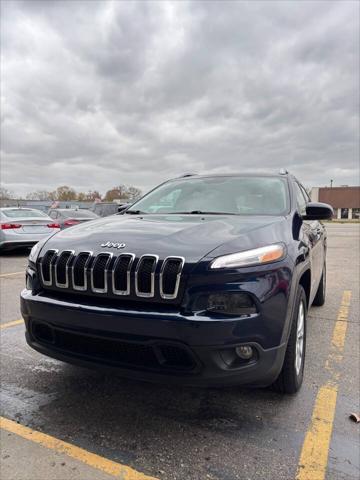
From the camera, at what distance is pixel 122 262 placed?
220 centimetres

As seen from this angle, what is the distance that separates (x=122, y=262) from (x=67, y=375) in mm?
1430

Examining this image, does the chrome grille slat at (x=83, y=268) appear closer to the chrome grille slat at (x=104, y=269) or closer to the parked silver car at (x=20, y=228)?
the chrome grille slat at (x=104, y=269)

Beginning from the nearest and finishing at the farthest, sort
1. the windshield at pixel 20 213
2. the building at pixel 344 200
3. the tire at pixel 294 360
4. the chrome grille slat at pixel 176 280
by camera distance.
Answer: the chrome grille slat at pixel 176 280 → the tire at pixel 294 360 → the windshield at pixel 20 213 → the building at pixel 344 200

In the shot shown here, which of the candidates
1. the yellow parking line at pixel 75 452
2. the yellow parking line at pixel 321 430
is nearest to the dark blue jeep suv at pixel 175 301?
the yellow parking line at pixel 321 430

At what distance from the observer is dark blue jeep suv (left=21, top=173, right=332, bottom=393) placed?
2049 millimetres

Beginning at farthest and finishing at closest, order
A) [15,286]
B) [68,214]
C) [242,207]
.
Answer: [68,214] → [15,286] → [242,207]

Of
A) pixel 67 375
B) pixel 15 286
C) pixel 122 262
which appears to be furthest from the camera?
pixel 15 286

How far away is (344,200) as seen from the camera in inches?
3179

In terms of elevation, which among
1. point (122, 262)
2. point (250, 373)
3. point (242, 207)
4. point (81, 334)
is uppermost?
point (242, 207)

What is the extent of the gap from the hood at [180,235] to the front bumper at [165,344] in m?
0.36

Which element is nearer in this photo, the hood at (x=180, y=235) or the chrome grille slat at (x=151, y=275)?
the chrome grille slat at (x=151, y=275)

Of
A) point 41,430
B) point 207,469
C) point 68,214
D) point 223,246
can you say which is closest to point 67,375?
point 41,430

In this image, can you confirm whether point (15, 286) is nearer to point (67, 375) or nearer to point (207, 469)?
point (67, 375)

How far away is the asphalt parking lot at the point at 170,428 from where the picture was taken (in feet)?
6.62
